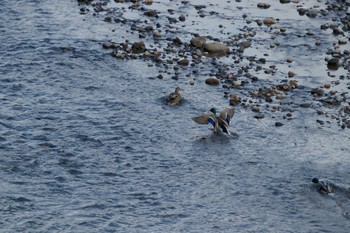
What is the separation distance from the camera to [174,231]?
604 inches

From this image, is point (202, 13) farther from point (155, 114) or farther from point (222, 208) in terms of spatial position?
point (222, 208)

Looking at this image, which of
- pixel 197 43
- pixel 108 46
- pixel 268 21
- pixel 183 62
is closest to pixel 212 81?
pixel 183 62

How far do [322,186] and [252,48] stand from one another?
8.75 m

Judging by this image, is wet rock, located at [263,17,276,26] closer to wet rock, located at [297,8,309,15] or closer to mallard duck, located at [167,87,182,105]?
wet rock, located at [297,8,309,15]

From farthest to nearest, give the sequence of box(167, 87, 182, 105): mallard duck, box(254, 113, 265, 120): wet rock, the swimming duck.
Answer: box(167, 87, 182, 105): mallard duck → box(254, 113, 265, 120): wet rock → the swimming duck

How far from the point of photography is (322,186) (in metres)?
17.1

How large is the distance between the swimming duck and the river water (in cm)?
15

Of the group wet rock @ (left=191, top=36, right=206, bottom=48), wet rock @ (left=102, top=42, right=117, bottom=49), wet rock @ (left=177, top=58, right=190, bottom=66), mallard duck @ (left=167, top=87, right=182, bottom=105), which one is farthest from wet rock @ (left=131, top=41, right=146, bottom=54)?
mallard duck @ (left=167, top=87, right=182, bottom=105)

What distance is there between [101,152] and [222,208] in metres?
3.70

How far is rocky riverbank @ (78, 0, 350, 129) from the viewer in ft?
70.4

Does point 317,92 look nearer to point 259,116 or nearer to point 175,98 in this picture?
point 259,116

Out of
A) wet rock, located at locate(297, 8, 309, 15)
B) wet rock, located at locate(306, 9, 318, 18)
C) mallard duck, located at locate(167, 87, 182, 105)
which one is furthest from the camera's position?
wet rock, located at locate(297, 8, 309, 15)

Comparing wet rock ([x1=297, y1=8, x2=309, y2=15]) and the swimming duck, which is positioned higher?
wet rock ([x1=297, y1=8, x2=309, y2=15])

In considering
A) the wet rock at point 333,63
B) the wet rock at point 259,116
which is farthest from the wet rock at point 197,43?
the wet rock at point 259,116
